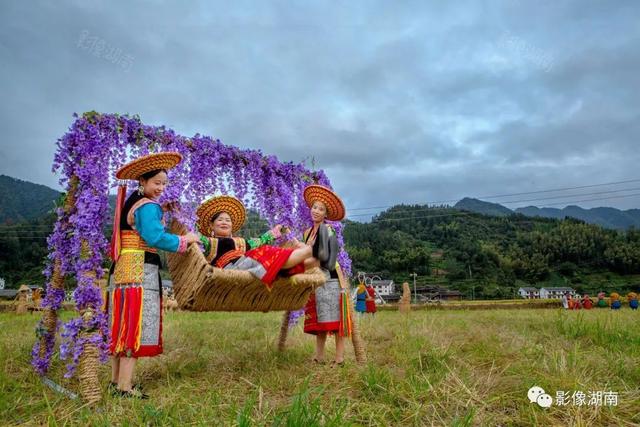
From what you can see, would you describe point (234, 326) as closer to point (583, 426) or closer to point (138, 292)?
point (138, 292)

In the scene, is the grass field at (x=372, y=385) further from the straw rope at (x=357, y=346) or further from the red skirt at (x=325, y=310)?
the red skirt at (x=325, y=310)

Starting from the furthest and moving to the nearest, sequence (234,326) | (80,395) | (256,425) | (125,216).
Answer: (234,326)
(125,216)
(80,395)
(256,425)

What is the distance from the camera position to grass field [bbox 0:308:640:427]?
2883 millimetres

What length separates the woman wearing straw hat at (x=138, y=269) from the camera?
12.0 feet

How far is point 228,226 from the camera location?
4.76 metres

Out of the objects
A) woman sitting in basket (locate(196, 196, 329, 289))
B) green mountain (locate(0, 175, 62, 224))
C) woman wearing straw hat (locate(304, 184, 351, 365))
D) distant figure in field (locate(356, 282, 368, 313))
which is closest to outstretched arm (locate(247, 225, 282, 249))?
woman sitting in basket (locate(196, 196, 329, 289))

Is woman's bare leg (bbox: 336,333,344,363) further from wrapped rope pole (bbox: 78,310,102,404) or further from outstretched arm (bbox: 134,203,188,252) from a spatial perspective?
wrapped rope pole (bbox: 78,310,102,404)

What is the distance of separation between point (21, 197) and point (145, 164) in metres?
→ 100

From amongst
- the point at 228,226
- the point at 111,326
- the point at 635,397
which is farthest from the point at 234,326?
the point at 635,397

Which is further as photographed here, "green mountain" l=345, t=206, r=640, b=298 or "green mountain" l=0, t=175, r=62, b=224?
"green mountain" l=0, t=175, r=62, b=224

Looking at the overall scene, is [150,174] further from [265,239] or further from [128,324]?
[265,239]

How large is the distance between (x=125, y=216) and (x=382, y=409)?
2.60 meters

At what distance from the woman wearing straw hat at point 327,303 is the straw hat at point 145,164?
172 cm

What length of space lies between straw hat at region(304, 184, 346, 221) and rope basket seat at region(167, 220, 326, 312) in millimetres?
1367
